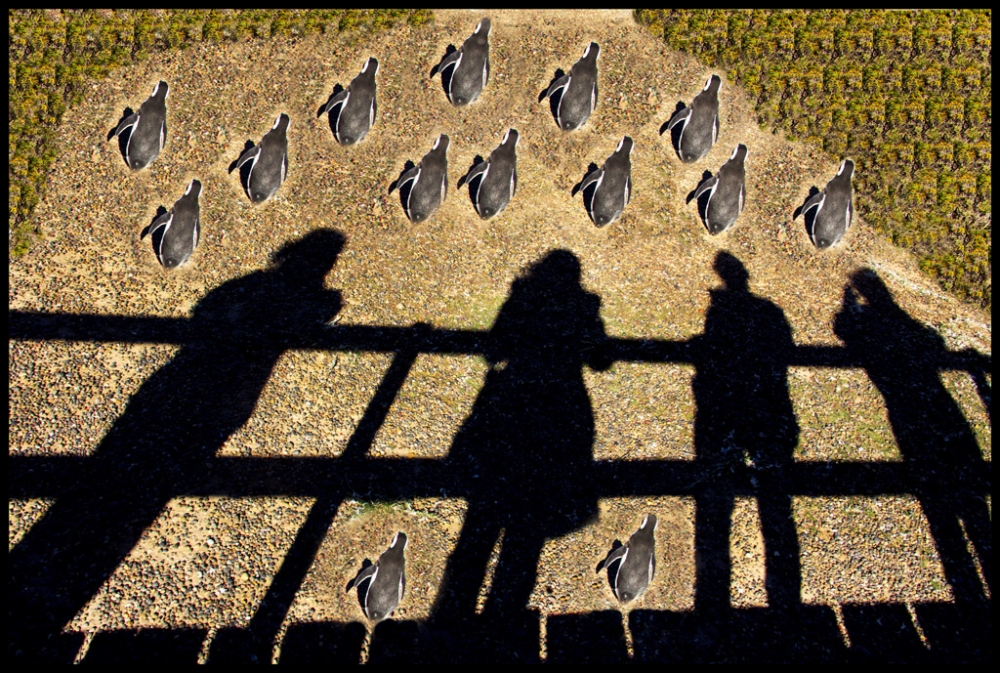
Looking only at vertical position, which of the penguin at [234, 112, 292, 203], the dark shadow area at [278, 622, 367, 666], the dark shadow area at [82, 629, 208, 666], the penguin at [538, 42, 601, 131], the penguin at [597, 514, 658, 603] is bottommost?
the dark shadow area at [82, 629, 208, 666]

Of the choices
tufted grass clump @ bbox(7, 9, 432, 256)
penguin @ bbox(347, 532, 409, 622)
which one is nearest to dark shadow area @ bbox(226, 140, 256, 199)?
tufted grass clump @ bbox(7, 9, 432, 256)

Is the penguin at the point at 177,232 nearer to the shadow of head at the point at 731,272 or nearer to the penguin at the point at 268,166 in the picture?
the penguin at the point at 268,166

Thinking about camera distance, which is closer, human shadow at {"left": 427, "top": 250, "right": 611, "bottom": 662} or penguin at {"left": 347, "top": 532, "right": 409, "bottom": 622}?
penguin at {"left": 347, "top": 532, "right": 409, "bottom": 622}

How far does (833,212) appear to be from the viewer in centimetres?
1002

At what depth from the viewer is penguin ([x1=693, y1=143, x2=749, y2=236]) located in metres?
9.95

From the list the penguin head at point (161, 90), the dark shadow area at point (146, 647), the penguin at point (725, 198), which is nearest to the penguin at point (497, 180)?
the penguin at point (725, 198)

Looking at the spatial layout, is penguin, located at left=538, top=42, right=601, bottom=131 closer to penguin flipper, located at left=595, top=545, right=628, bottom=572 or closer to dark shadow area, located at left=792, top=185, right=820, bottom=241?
dark shadow area, located at left=792, top=185, right=820, bottom=241

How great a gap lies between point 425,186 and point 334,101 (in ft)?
6.54

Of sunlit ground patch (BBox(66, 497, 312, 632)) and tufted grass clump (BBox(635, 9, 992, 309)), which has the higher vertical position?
tufted grass clump (BBox(635, 9, 992, 309))

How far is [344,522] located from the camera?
7.64 m

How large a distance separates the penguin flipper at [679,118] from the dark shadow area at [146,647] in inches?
340

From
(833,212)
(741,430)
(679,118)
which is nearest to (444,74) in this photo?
(679,118)

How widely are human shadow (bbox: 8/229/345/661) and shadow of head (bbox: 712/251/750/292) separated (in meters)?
4.97

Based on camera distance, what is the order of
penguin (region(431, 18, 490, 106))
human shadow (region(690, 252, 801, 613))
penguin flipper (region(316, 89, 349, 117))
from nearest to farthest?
human shadow (region(690, 252, 801, 613)) < penguin flipper (region(316, 89, 349, 117)) < penguin (region(431, 18, 490, 106))
